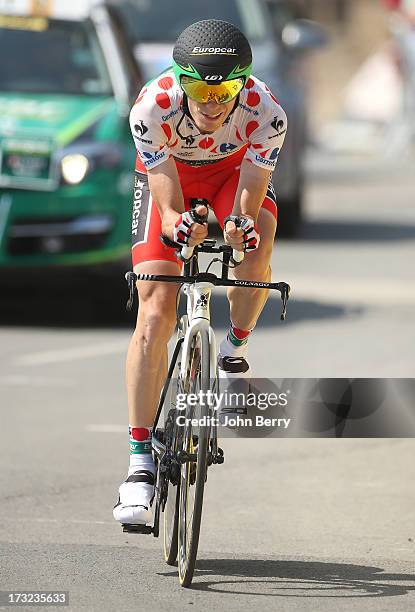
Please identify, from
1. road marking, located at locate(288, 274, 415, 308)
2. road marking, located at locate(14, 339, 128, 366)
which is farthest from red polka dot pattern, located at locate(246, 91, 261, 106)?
road marking, located at locate(288, 274, 415, 308)

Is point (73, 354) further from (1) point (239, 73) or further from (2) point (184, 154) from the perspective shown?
(1) point (239, 73)

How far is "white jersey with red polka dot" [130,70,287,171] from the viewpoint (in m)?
6.38

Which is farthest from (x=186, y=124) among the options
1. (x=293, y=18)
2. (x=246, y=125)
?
→ (x=293, y=18)

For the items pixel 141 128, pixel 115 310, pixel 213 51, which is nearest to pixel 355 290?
pixel 115 310

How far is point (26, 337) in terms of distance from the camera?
12.4 metres

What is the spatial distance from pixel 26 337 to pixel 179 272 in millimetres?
5999

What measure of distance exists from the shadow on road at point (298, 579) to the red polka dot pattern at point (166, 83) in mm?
1771

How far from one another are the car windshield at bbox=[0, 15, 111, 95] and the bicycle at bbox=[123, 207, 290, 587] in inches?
267

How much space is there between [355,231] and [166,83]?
13343 millimetres

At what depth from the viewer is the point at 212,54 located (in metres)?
6.11

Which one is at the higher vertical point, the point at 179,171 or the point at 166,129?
the point at 166,129

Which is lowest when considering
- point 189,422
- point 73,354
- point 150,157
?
point 73,354

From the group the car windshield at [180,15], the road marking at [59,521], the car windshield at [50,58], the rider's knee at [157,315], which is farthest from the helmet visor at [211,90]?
the car windshield at [180,15]

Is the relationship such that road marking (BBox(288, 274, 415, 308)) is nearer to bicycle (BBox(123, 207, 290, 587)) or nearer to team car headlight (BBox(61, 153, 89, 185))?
team car headlight (BBox(61, 153, 89, 185))
